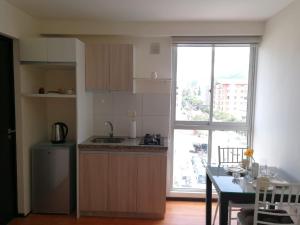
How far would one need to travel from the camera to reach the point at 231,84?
12.0ft

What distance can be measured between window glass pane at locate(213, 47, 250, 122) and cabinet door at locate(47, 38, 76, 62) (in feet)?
6.42

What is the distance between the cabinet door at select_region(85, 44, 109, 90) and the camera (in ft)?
11.1

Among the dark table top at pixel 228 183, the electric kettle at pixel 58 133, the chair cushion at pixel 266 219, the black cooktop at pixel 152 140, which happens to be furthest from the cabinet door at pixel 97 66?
the chair cushion at pixel 266 219

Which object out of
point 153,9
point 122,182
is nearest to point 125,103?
point 122,182

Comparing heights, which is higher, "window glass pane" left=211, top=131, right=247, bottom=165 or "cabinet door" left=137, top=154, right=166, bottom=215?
"window glass pane" left=211, top=131, right=247, bottom=165

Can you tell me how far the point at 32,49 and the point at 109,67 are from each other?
942 millimetres

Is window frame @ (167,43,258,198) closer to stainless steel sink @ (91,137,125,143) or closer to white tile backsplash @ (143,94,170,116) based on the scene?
white tile backsplash @ (143,94,170,116)

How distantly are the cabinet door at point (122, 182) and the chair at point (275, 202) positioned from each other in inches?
53.5

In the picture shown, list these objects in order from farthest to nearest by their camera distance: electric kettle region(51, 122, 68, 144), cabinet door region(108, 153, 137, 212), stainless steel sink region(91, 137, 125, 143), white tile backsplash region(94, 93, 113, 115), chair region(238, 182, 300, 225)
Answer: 1. white tile backsplash region(94, 93, 113, 115)
2. stainless steel sink region(91, 137, 125, 143)
3. electric kettle region(51, 122, 68, 144)
4. cabinet door region(108, 153, 137, 212)
5. chair region(238, 182, 300, 225)

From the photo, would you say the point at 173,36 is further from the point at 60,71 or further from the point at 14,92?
the point at 14,92

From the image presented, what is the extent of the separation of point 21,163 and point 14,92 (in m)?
0.86

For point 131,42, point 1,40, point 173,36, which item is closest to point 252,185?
point 173,36

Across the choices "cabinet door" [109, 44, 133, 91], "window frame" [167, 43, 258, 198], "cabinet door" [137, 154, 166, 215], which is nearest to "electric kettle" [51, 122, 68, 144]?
"cabinet door" [109, 44, 133, 91]

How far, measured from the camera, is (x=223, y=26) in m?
3.33
